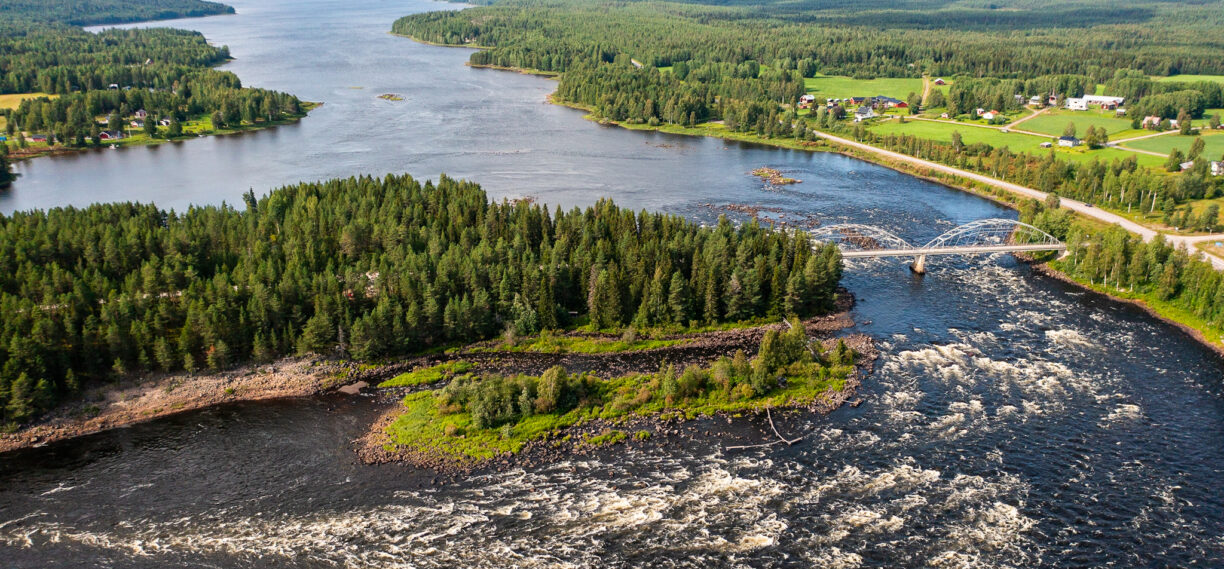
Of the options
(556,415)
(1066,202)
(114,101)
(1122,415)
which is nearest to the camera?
(556,415)

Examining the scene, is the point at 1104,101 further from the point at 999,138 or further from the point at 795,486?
the point at 795,486

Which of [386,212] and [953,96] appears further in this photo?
[953,96]

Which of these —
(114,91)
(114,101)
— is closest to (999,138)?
(114,101)

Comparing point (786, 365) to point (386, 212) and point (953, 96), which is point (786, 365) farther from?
point (953, 96)

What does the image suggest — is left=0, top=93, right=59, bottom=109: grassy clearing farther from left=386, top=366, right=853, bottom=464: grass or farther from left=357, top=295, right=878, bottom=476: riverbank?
left=386, top=366, right=853, bottom=464: grass

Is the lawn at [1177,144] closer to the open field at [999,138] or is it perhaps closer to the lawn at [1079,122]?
the open field at [999,138]

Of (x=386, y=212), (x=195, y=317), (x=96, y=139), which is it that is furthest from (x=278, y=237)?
(x=96, y=139)

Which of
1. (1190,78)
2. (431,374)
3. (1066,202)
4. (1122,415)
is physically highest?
(1190,78)
